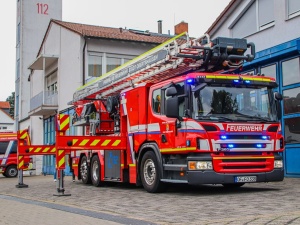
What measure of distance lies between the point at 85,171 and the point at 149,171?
4.96 metres

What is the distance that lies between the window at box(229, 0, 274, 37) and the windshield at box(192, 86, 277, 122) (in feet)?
20.5

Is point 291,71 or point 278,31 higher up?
point 278,31

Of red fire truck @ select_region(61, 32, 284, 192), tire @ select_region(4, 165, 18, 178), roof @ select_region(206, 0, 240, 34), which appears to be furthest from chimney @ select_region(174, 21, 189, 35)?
red fire truck @ select_region(61, 32, 284, 192)

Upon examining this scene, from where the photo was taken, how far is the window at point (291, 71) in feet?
49.3

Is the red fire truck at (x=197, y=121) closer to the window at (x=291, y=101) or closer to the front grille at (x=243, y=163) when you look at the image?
the front grille at (x=243, y=163)

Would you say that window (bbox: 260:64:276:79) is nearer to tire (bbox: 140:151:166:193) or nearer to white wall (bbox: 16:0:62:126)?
tire (bbox: 140:151:166:193)

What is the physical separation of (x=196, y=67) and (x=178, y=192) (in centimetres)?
322

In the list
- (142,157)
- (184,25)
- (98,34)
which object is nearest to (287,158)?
(142,157)

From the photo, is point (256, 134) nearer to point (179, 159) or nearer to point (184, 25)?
point (179, 159)

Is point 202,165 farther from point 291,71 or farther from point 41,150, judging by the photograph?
point 41,150

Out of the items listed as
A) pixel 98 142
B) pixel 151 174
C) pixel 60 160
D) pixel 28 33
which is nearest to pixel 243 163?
pixel 151 174

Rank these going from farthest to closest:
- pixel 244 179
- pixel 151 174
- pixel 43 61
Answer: pixel 43 61 → pixel 151 174 → pixel 244 179

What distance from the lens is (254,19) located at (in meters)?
17.9

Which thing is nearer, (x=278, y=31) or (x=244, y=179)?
(x=244, y=179)
